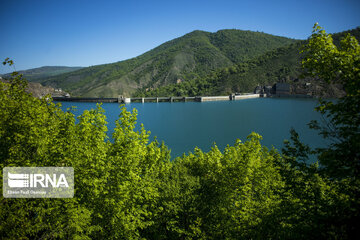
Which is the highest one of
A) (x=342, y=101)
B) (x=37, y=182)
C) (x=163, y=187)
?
(x=342, y=101)

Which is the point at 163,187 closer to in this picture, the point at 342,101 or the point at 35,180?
the point at 35,180

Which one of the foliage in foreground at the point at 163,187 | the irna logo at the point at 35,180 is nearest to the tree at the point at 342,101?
the foliage in foreground at the point at 163,187

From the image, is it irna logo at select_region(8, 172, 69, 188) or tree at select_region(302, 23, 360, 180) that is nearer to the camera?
tree at select_region(302, 23, 360, 180)

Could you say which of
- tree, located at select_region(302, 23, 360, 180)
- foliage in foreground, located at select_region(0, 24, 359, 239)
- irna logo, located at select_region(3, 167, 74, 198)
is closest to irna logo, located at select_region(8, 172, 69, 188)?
irna logo, located at select_region(3, 167, 74, 198)

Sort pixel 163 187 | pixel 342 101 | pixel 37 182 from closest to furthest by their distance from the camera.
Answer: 1. pixel 342 101
2. pixel 37 182
3. pixel 163 187

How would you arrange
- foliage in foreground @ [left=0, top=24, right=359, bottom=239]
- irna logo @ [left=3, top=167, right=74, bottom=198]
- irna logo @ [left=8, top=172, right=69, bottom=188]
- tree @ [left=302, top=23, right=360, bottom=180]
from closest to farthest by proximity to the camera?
1. tree @ [left=302, top=23, right=360, bottom=180]
2. foliage in foreground @ [left=0, top=24, right=359, bottom=239]
3. irna logo @ [left=3, top=167, right=74, bottom=198]
4. irna logo @ [left=8, top=172, right=69, bottom=188]

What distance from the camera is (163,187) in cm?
1734

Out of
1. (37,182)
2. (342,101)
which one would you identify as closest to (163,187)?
(37,182)

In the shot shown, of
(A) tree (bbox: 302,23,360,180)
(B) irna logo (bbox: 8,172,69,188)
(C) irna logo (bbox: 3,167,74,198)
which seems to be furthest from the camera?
(B) irna logo (bbox: 8,172,69,188)

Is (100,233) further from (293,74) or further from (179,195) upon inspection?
(293,74)

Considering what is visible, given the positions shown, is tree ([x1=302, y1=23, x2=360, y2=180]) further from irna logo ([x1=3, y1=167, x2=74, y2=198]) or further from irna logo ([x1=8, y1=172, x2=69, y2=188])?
irna logo ([x1=8, y1=172, x2=69, y2=188])

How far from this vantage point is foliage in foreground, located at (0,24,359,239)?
293 inches

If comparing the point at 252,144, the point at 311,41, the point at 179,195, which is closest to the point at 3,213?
the point at 179,195

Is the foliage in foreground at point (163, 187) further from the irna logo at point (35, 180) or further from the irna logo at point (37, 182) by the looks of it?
the irna logo at point (35, 180)
